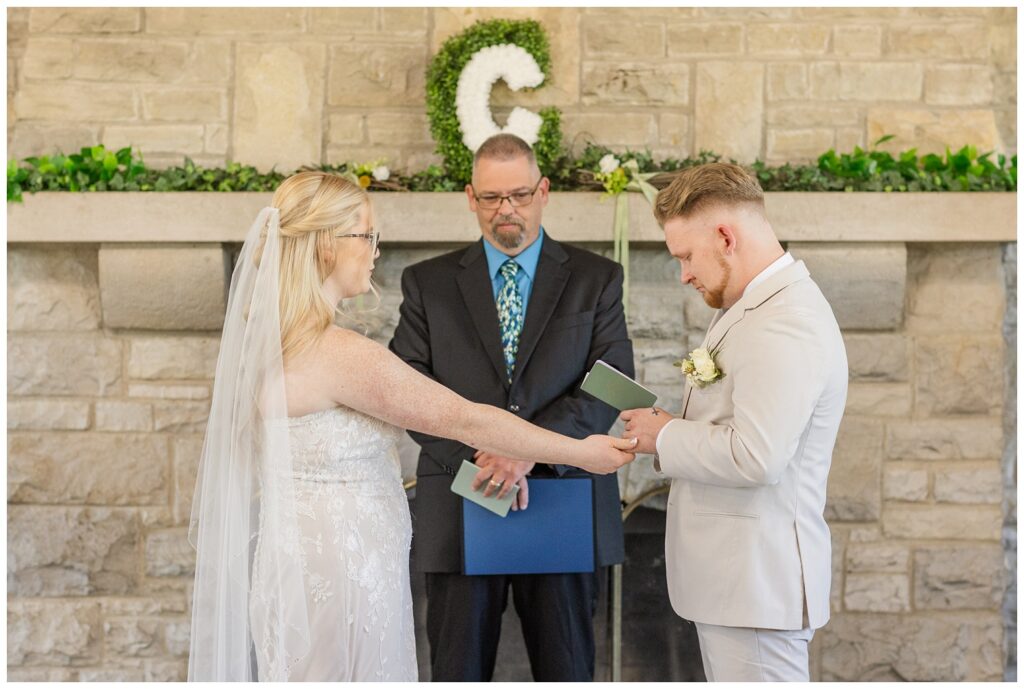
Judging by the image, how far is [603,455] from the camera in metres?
2.36

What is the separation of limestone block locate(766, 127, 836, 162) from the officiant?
1.07 m

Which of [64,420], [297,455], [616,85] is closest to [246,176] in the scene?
[64,420]

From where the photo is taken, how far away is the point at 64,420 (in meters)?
3.60

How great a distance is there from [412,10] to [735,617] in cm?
249

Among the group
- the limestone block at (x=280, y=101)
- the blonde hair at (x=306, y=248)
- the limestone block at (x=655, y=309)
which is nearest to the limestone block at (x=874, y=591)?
the limestone block at (x=655, y=309)

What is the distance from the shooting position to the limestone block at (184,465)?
3.59 m

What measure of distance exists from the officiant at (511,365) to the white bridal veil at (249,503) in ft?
2.38

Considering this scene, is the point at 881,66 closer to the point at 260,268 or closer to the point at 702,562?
the point at 702,562

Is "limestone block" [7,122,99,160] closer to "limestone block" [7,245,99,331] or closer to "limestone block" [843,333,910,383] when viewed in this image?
"limestone block" [7,245,99,331]

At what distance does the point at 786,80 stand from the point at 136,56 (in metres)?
2.34

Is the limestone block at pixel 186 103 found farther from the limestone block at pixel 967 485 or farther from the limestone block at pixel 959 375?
the limestone block at pixel 967 485

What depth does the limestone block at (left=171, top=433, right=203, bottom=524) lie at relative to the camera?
3.59 m

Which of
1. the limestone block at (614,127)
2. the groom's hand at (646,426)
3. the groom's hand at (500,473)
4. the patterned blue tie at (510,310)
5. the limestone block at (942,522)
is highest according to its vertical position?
the limestone block at (614,127)

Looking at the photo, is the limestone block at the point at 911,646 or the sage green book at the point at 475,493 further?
the limestone block at the point at 911,646
